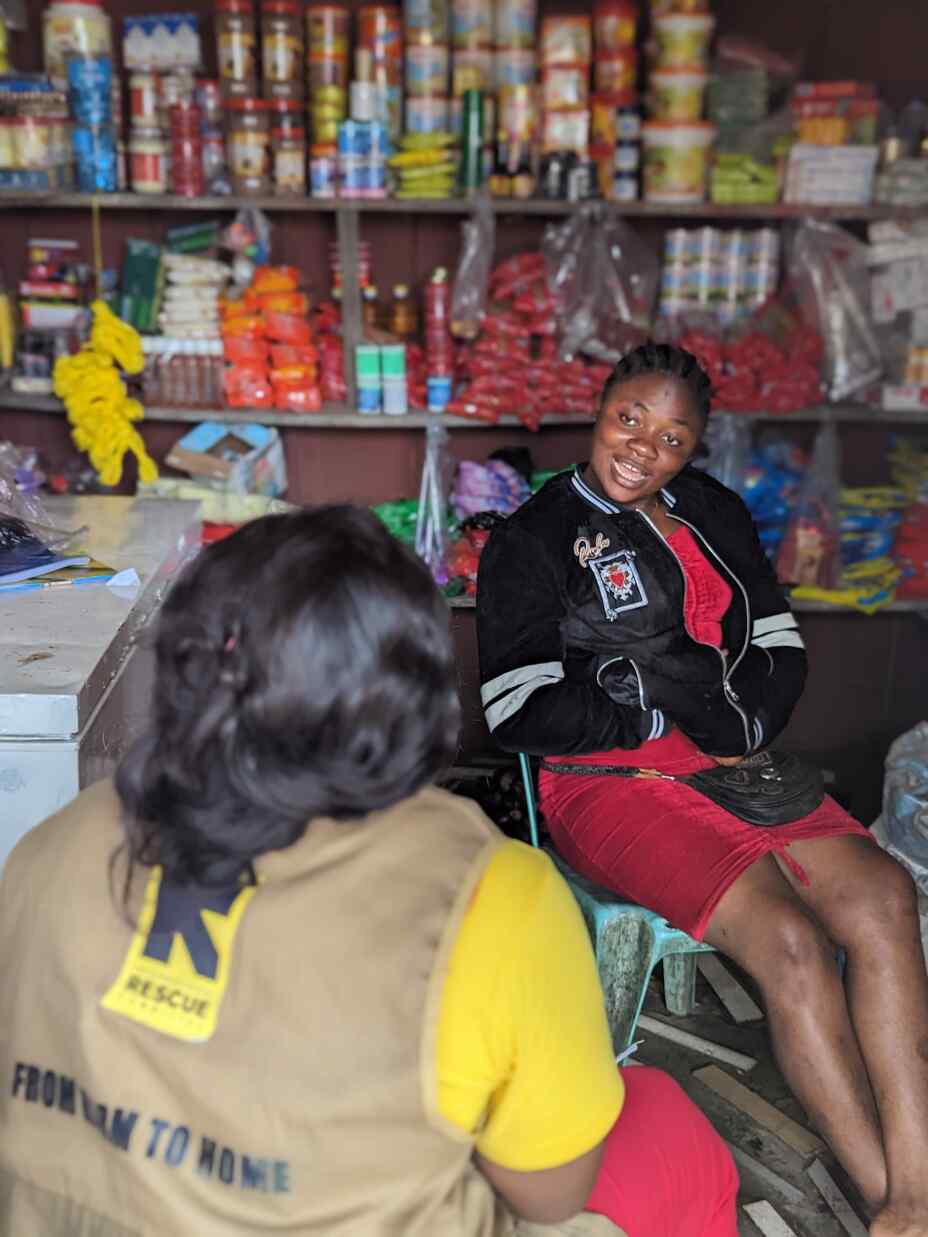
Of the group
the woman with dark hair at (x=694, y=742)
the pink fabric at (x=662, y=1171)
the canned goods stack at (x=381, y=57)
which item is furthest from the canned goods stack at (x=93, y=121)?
the pink fabric at (x=662, y=1171)

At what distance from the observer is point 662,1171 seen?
3.99 ft

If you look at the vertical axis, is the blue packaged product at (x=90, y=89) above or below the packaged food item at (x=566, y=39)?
below

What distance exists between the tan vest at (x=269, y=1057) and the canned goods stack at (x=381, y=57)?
9.52 feet

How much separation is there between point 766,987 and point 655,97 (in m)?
2.66

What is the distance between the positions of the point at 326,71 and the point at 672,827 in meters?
2.46

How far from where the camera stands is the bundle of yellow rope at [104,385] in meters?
3.50

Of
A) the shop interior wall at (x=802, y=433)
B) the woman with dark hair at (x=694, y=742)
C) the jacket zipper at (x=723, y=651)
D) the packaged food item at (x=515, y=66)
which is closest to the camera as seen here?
the woman with dark hair at (x=694, y=742)

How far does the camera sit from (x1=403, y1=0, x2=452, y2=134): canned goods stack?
11.1 feet

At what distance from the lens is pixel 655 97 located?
352 cm

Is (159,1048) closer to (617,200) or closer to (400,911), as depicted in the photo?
(400,911)

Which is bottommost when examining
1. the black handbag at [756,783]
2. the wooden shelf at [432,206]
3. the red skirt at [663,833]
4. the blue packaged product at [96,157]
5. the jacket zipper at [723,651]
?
the red skirt at [663,833]

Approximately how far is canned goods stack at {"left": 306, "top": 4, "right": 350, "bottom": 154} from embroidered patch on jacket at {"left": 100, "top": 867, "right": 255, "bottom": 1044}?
2934 mm

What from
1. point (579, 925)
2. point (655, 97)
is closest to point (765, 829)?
point (579, 925)

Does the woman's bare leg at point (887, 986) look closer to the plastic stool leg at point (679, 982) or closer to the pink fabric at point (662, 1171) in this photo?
the pink fabric at point (662, 1171)
